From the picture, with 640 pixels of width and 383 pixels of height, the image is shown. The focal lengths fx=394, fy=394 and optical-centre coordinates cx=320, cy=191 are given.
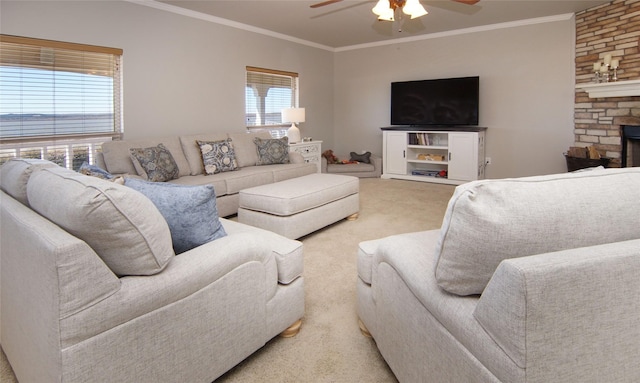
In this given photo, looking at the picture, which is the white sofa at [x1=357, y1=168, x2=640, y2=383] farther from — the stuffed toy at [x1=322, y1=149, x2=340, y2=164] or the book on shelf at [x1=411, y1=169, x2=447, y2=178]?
the stuffed toy at [x1=322, y1=149, x2=340, y2=164]

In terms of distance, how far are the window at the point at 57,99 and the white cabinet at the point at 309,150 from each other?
2568 millimetres

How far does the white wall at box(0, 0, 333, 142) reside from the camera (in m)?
3.73

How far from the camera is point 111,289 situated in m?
1.21

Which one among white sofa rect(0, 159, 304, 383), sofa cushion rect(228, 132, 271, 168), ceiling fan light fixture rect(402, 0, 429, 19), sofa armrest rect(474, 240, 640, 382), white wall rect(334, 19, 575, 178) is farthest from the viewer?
white wall rect(334, 19, 575, 178)

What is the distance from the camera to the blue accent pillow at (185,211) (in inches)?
62.9

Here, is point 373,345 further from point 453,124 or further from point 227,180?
point 453,124

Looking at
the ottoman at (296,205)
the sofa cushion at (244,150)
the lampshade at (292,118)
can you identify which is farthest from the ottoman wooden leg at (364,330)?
the lampshade at (292,118)

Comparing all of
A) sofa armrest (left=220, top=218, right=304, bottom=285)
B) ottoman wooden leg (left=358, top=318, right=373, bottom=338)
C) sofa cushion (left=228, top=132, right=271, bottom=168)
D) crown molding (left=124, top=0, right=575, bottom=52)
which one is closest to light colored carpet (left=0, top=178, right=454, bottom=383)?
ottoman wooden leg (left=358, top=318, right=373, bottom=338)

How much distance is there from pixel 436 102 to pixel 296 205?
→ 399 centimetres

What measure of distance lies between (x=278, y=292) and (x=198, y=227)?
503 millimetres

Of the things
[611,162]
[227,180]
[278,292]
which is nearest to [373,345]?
[278,292]

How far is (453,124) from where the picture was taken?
628 centimetres

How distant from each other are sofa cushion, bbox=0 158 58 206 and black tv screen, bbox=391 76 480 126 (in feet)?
18.7

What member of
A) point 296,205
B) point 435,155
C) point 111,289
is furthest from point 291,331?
point 435,155
